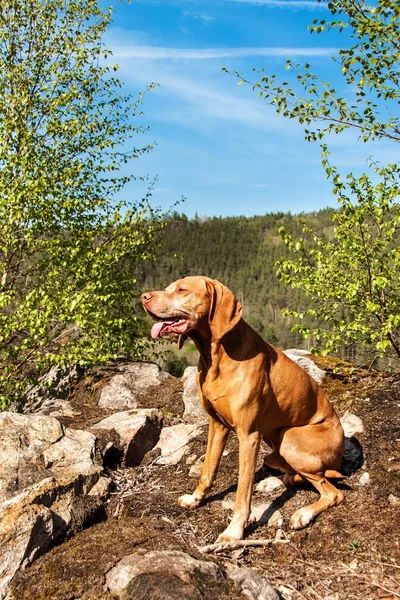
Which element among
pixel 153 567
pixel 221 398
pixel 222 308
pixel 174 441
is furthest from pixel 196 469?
pixel 153 567

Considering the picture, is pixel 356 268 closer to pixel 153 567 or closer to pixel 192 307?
pixel 192 307

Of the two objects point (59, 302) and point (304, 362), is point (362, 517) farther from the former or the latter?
point (59, 302)

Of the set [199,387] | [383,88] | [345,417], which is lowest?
[345,417]

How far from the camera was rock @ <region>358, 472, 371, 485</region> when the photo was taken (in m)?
5.35

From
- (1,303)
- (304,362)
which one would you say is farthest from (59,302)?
(304,362)

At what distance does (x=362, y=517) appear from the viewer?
4805 millimetres

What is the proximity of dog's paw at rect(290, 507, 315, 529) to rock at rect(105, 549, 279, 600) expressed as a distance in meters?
1.07

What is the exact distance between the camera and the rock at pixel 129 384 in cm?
909

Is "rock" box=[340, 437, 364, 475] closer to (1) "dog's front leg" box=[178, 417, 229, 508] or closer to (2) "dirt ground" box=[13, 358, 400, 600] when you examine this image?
(2) "dirt ground" box=[13, 358, 400, 600]

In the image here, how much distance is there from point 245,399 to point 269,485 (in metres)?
1.46

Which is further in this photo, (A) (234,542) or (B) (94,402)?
(B) (94,402)

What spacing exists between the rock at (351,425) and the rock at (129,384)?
155 inches

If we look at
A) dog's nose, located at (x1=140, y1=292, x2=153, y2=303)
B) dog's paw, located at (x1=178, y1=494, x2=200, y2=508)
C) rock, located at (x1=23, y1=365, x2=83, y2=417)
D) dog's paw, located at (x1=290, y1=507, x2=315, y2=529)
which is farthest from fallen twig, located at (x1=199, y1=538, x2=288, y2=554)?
rock, located at (x1=23, y1=365, x2=83, y2=417)

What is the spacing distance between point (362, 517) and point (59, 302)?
21.6 ft
